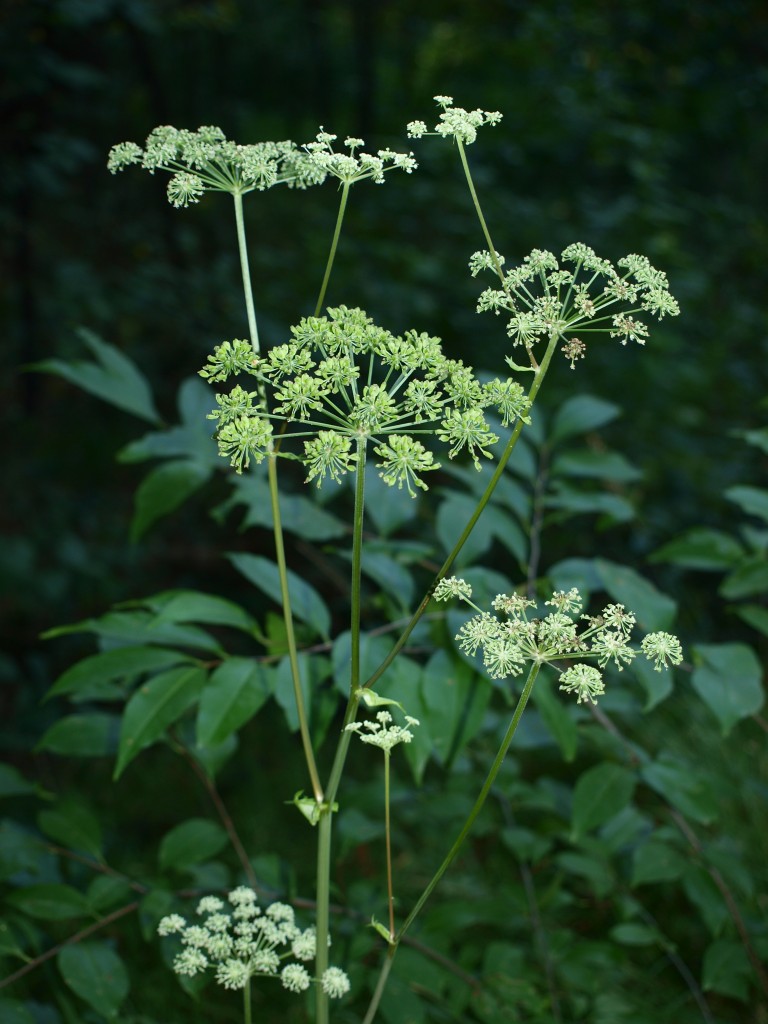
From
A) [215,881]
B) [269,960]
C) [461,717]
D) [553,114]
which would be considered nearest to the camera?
[269,960]

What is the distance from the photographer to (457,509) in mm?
2070

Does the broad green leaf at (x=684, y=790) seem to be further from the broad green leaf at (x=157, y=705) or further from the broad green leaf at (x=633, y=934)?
the broad green leaf at (x=157, y=705)

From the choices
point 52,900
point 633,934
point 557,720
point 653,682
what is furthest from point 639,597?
point 52,900

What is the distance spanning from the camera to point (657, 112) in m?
6.50

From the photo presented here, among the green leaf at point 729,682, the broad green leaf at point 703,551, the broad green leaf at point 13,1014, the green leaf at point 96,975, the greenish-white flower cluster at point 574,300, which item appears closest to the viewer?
the greenish-white flower cluster at point 574,300

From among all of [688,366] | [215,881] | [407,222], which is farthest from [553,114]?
[215,881]

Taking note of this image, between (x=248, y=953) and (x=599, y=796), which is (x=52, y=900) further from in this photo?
(x=599, y=796)

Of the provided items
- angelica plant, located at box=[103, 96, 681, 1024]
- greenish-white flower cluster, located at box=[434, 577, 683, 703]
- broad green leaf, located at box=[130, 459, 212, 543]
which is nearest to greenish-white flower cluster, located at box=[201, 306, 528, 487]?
angelica plant, located at box=[103, 96, 681, 1024]

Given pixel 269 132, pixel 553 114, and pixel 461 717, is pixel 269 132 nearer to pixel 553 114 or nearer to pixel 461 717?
pixel 553 114

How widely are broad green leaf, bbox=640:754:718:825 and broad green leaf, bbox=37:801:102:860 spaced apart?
1.12 meters

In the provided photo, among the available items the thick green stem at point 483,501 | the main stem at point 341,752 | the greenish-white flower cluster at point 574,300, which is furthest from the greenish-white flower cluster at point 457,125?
the main stem at point 341,752

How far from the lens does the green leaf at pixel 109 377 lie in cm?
212

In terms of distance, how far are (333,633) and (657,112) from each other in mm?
4239

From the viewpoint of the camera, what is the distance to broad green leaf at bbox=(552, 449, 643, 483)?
2307mm
